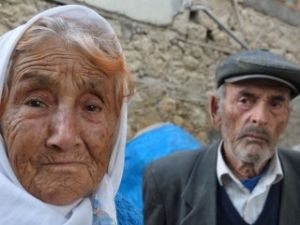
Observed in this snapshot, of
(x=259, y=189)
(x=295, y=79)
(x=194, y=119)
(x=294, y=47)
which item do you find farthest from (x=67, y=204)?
(x=294, y=47)

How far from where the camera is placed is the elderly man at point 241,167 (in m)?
2.07

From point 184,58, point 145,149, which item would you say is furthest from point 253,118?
point 184,58

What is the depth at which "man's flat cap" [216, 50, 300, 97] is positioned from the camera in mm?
2115

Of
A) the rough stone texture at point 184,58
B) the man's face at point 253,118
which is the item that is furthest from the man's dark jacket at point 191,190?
the rough stone texture at point 184,58

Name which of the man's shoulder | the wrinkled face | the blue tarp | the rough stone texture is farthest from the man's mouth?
the rough stone texture

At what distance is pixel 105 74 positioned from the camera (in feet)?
4.07

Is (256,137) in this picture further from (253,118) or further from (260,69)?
(260,69)

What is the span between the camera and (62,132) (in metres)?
1.14

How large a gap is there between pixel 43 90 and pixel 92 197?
0.29 metres

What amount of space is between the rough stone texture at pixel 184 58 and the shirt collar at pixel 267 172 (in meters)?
1.87

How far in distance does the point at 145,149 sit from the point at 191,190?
133cm

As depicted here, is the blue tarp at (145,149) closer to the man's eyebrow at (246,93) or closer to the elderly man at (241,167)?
the elderly man at (241,167)

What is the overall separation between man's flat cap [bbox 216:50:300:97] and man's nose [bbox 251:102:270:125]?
5.2 inches

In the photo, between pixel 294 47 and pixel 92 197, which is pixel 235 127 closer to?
pixel 92 197
